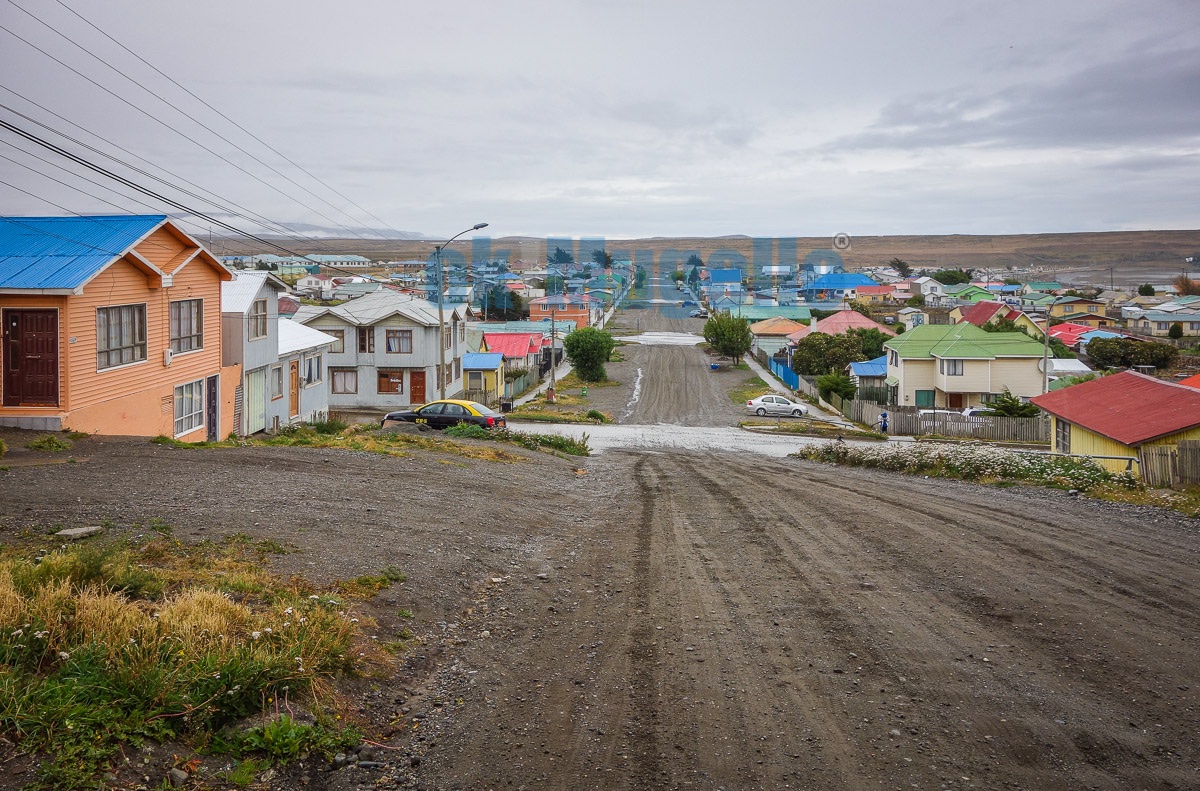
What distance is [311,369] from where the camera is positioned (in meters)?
34.0

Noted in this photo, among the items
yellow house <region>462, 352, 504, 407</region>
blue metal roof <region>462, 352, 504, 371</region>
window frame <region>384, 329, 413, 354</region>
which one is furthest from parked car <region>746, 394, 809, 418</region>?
window frame <region>384, 329, 413, 354</region>

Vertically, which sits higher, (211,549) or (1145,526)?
(211,549)

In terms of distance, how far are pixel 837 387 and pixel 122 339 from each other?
4163 cm

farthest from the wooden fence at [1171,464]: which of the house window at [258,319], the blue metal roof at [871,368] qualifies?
the blue metal roof at [871,368]

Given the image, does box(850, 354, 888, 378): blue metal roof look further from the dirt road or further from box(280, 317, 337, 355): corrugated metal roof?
the dirt road

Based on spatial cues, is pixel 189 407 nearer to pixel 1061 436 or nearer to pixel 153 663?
pixel 153 663

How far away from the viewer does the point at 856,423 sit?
46.2 metres

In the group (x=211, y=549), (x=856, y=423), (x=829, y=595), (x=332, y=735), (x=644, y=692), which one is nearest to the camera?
(x=332, y=735)

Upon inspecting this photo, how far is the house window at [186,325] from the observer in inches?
888

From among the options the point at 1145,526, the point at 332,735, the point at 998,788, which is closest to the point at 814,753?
the point at 998,788

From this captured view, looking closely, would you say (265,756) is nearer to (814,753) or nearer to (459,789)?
(459,789)

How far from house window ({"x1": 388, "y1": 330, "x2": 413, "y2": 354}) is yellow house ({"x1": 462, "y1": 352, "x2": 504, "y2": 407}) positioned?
19.0ft

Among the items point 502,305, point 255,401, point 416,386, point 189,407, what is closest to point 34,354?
point 189,407

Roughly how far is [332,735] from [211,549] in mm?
4316
